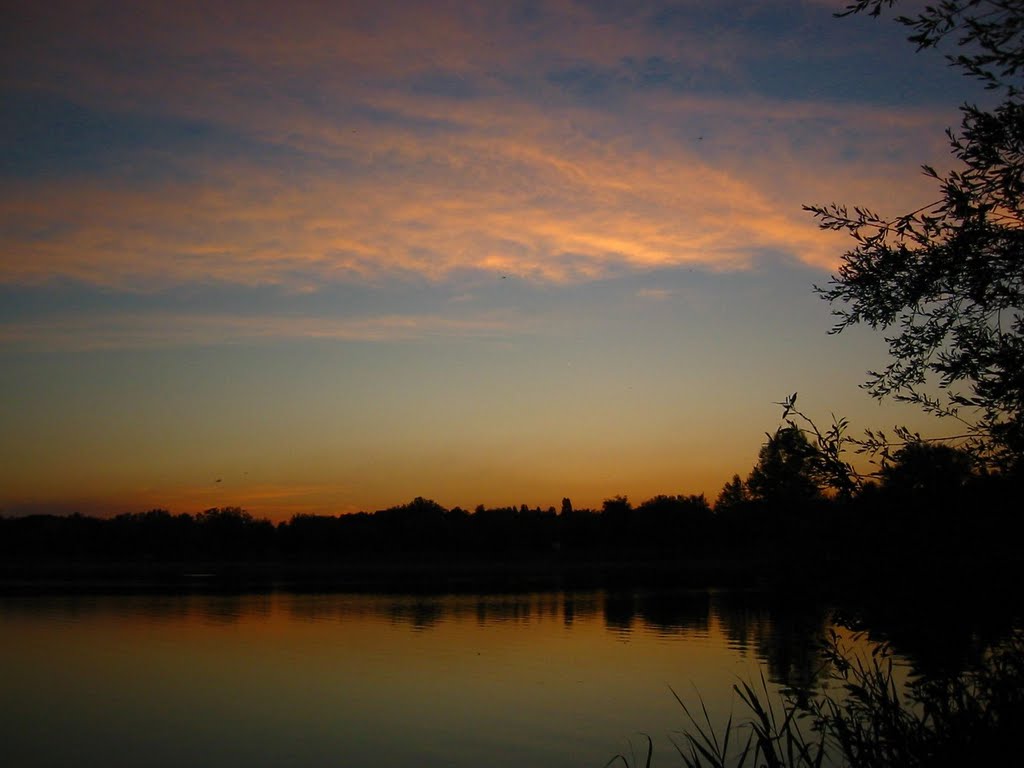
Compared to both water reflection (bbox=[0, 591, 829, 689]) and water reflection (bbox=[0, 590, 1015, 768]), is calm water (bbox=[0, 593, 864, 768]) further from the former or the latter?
water reflection (bbox=[0, 591, 829, 689])

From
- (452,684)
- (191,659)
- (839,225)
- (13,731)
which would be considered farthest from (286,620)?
(839,225)

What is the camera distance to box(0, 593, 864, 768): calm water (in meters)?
19.8

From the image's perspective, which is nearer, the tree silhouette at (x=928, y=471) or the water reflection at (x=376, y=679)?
the tree silhouette at (x=928, y=471)

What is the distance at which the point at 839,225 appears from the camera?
9102 millimetres

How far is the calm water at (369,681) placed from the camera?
19.8m

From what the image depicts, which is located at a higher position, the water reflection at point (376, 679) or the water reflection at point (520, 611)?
the water reflection at point (520, 611)

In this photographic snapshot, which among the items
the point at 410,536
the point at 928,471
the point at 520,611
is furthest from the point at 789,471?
the point at 410,536

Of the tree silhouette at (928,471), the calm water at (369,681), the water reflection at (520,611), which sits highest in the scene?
the tree silhouette at (928,471)

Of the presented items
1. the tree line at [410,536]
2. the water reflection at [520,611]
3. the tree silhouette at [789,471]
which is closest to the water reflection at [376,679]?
the water reflection at [520,611]

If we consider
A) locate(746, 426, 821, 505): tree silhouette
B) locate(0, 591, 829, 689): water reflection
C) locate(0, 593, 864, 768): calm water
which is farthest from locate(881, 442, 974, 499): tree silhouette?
locate(0, 591, 829, 689): water reflection

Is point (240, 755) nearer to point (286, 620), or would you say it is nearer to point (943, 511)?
point (943, 511)

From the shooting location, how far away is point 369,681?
27625 mm

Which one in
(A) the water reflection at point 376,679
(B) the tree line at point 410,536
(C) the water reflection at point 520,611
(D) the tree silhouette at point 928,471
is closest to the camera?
(D) the tree silhouette at point 928,471

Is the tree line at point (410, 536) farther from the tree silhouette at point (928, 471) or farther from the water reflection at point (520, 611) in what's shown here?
the tree silhouette at point (928, 471)
